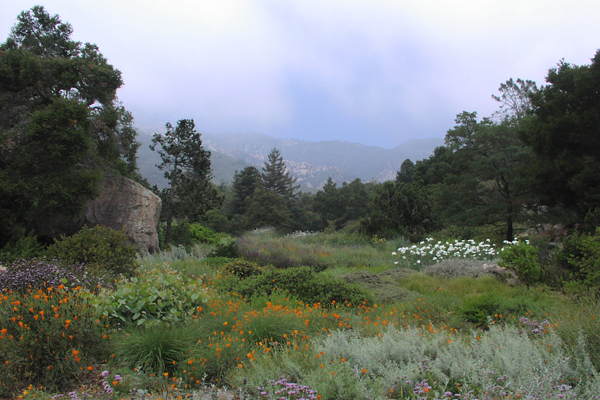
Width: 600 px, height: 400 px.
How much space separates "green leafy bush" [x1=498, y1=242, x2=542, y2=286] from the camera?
7336 mm

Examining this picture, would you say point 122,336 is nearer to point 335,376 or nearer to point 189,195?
point 335,376

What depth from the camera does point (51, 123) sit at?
988 cm

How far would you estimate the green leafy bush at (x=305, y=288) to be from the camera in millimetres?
6410

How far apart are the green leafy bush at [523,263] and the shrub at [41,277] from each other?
7630 millimetres

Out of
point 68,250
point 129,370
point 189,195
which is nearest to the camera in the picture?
point 129,370

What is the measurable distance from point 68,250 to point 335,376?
6702 millimetres

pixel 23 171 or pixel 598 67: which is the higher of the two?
pixel 598 67

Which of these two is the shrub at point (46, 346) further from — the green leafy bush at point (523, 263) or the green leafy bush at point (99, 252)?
the green leafy bush at point (523, 263)

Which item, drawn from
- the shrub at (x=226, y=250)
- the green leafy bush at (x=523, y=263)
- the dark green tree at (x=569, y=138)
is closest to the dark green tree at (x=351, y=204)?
the dark green tree at (x=569, y=138)

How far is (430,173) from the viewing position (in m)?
29.8

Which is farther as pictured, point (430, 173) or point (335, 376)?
point (430, 173)

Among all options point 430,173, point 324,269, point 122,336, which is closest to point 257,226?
point 430,173

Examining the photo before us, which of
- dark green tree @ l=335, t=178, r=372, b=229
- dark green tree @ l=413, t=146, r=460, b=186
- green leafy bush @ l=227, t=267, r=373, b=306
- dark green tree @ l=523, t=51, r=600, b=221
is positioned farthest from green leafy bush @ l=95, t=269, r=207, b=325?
dark green tree @ l=413, t=146, r=460, b=186

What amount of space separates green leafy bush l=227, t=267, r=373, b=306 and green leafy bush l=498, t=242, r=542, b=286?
325cm
